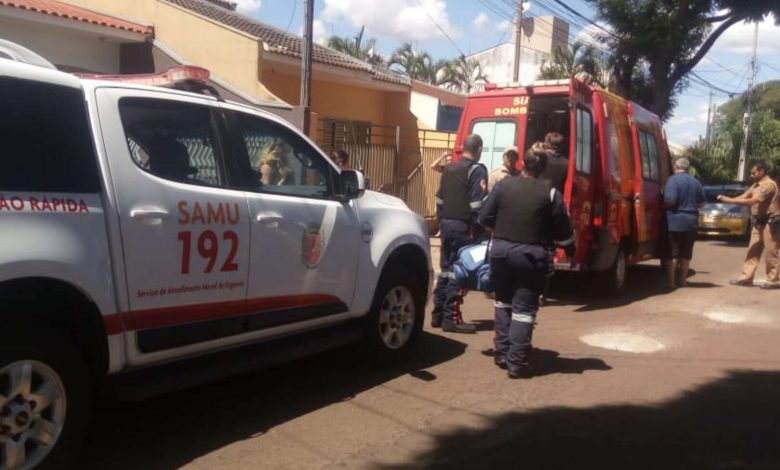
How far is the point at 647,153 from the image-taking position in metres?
Answer: 11.2

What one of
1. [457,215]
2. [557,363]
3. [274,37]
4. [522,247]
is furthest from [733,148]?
[522,247]

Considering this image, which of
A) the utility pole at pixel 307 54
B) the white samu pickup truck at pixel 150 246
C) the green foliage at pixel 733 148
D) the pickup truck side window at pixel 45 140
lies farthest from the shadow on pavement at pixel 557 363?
the green foliage at pixel 733 148

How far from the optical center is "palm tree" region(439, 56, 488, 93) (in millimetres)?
37594

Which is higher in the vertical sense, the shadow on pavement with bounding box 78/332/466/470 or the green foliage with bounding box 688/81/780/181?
the green foliage with bounding box 688/81/780/181

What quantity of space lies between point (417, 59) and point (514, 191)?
32195 millimetres

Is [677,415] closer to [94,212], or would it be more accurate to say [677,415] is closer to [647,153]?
[94,212]

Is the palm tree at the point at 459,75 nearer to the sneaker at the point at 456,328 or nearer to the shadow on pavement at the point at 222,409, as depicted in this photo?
the sneaker at the point at 456,328

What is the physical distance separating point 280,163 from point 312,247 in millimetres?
636

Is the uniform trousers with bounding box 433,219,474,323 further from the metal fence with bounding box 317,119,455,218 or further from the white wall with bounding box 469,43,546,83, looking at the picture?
the white wall with bounding box 469,43,546,83

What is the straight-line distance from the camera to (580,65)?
26.3 metres

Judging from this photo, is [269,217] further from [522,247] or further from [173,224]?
[522,247]

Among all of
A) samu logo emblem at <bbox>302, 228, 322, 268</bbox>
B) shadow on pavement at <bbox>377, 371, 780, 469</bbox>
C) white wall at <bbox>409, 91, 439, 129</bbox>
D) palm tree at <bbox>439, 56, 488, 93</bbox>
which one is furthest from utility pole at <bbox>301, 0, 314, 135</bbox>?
palm tree at <bbox>439, 56, 488, 93</bbox>

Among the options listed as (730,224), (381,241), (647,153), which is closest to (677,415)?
(381,241)

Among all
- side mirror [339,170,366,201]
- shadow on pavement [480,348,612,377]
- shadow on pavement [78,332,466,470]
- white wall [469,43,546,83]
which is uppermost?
white wall [469,43,546,83]
